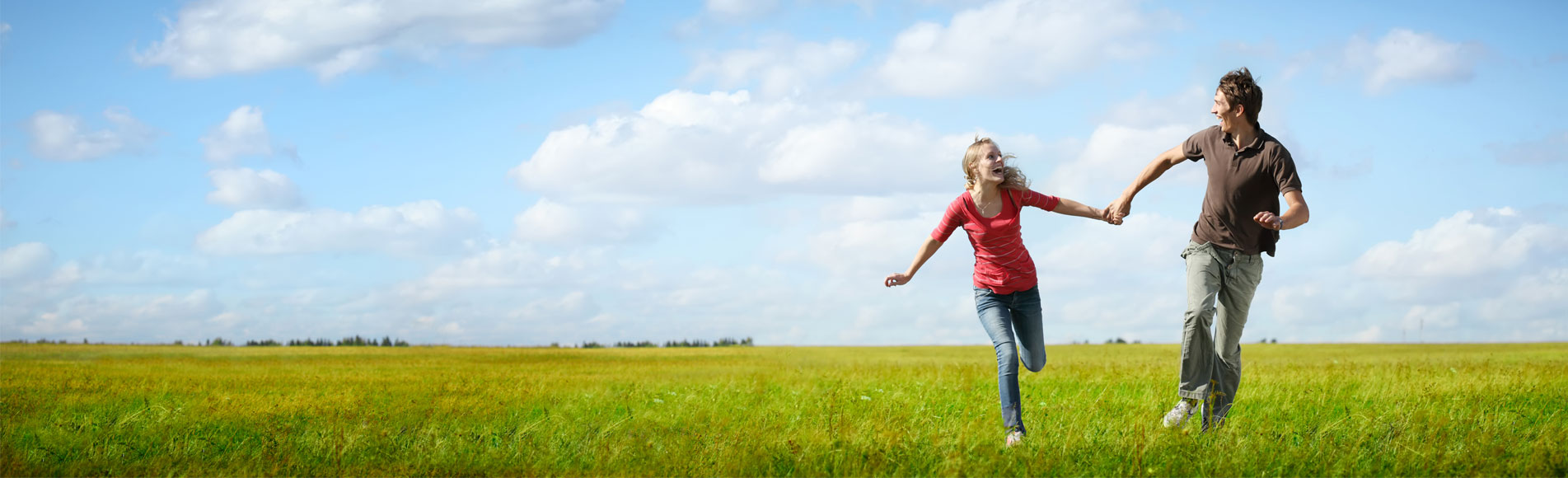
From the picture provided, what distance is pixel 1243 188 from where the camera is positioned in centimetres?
756

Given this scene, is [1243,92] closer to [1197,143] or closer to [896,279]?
[1197,143]

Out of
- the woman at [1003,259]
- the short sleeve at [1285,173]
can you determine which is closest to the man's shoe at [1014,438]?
the woman at [1003,259]

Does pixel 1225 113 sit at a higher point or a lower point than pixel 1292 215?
higher

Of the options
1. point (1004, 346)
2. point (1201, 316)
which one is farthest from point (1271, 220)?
point (1004, 346)

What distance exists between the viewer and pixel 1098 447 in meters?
6.93

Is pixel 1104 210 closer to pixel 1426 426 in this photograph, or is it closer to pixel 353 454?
pixel 1426 426

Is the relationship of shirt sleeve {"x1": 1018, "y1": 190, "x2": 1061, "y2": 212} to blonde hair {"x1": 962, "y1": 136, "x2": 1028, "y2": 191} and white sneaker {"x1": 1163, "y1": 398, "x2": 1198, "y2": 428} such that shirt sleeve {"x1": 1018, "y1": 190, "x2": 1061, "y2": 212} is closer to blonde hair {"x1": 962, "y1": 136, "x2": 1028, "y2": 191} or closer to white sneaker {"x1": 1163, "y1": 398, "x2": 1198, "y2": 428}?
blonde hair {"x1": 962, "y1": 136, "x2": 1028, "y2": 191}

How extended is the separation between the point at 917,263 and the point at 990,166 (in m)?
1.06

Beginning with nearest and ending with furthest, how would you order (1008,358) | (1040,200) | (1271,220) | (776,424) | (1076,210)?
(1271,220)
(1008,358)
(1040,200)
(1076,210)
(776,424)

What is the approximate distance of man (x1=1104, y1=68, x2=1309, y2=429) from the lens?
24.8ft

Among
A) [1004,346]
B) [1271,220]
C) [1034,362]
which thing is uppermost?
[1271,220]

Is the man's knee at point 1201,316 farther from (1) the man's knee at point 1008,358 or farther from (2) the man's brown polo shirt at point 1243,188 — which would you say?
(1) the man's knee at point 1008,358

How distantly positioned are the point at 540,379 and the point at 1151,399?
912 centimetres

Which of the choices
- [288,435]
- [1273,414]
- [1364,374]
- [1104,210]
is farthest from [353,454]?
[1364,374]
